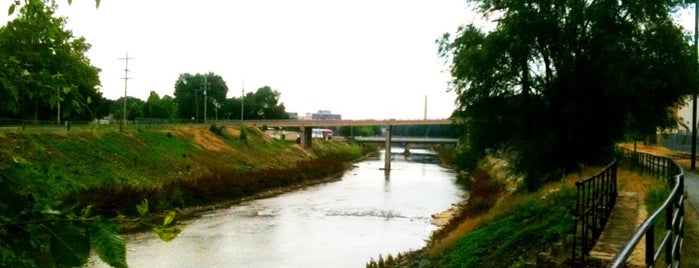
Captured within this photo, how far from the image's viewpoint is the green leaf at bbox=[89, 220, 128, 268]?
2.05 m

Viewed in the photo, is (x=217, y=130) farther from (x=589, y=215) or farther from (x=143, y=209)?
(x=143, y=209)

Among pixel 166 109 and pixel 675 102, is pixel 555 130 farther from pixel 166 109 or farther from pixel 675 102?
pixel 166 109

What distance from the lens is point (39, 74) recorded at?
2.71 metres

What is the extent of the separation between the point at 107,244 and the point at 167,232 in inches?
10.9

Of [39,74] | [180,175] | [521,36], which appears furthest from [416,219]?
[39,74]

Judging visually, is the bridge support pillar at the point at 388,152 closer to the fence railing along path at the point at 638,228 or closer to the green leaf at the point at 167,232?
the fence railing along path at the point at 638,228

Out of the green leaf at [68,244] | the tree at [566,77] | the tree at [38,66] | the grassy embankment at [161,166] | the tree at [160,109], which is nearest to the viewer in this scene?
the green leaf at [68,244]

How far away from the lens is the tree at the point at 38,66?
102 inches

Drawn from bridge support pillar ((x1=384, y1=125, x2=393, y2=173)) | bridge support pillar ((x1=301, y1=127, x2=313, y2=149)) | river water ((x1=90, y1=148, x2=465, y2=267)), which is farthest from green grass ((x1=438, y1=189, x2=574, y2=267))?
bridge support pillar ((x1=301, y1=127, x2=313, y2=149))

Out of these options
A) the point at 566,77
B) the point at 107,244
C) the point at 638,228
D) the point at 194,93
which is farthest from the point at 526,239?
the point at 194,93

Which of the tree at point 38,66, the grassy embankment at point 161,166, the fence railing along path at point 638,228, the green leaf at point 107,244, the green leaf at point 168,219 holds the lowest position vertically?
the grassy embankment at point 161,166

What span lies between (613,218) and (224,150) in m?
51.8

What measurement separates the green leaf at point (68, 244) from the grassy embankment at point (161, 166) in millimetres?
17039

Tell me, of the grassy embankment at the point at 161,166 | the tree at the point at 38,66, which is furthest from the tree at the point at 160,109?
the tree at the point at 38,66
